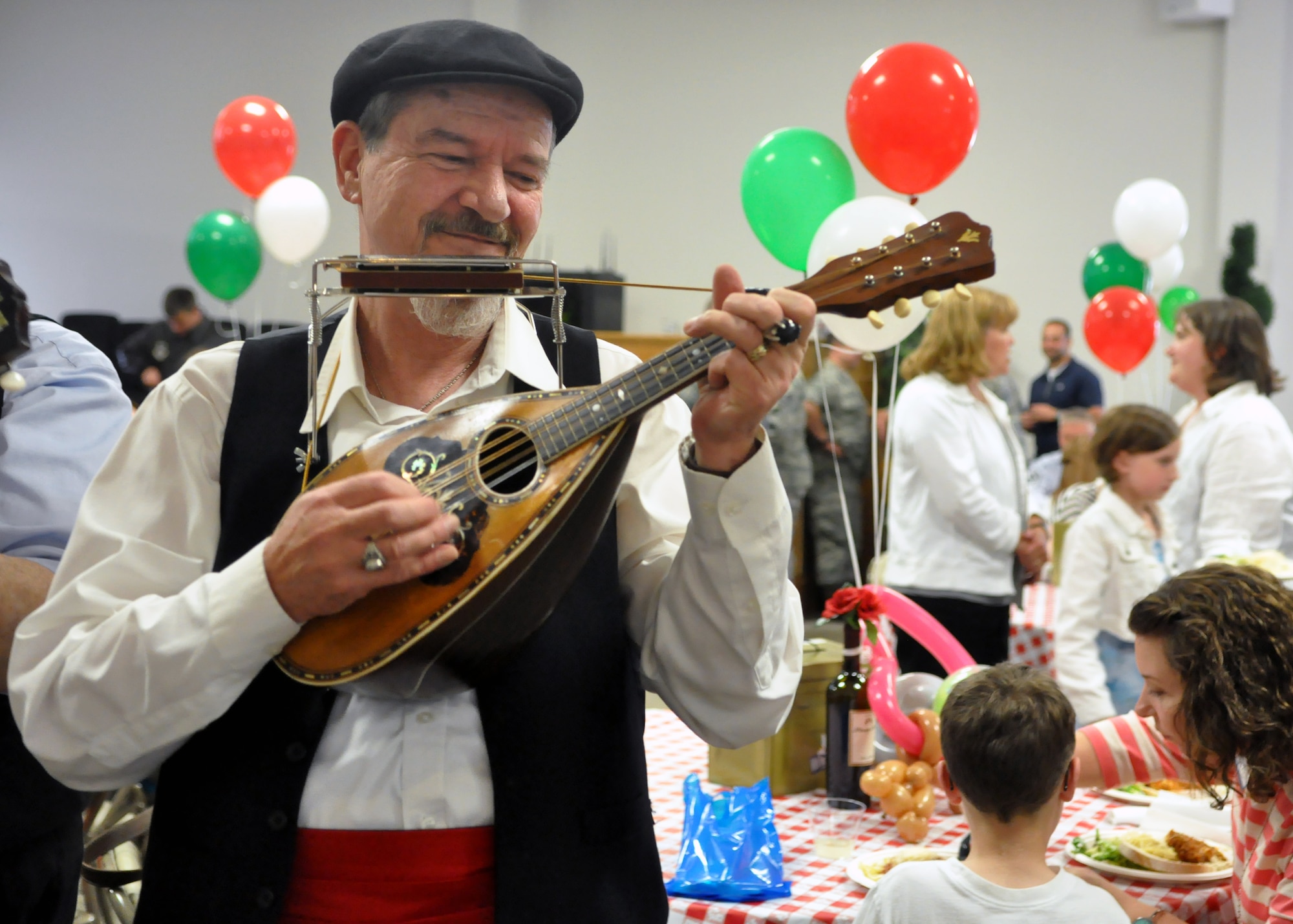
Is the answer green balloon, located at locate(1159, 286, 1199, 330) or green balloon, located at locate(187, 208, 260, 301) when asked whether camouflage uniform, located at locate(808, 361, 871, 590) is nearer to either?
green balloon, located at locate(1159, 286, 1199, 330)

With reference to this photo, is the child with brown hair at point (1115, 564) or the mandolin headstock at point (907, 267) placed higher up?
the mandolin headstock at point (907, 267)

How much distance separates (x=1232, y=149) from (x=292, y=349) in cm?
933

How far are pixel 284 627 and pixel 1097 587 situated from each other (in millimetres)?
2892

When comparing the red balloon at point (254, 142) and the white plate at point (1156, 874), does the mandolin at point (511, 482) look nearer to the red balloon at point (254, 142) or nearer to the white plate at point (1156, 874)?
the white plate at point (1156, 874)

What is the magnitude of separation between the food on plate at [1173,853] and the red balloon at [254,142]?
19.2 ft

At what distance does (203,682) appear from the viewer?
1.13 metres

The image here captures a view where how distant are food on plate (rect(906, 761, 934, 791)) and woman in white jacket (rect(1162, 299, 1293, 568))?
2189mm

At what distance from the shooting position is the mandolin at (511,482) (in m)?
1.11

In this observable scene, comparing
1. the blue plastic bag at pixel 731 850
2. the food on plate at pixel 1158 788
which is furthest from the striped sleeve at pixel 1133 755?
the blue plastic bag at pixel 731 850

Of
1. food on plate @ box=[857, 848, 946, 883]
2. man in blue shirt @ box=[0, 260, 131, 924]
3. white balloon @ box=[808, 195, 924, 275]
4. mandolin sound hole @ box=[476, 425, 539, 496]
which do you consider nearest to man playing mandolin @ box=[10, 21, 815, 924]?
mandolin sound hole @ box=[476, 425, 539, 496]

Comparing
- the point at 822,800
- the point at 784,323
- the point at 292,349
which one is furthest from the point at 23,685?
the point at 822,800

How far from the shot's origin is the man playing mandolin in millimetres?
1126

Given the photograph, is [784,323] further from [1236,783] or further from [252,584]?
[1236,783]

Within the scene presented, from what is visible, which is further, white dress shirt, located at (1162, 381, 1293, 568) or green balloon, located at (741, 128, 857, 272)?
white dress shirt, located at (1162, 381, 1293, 568)
